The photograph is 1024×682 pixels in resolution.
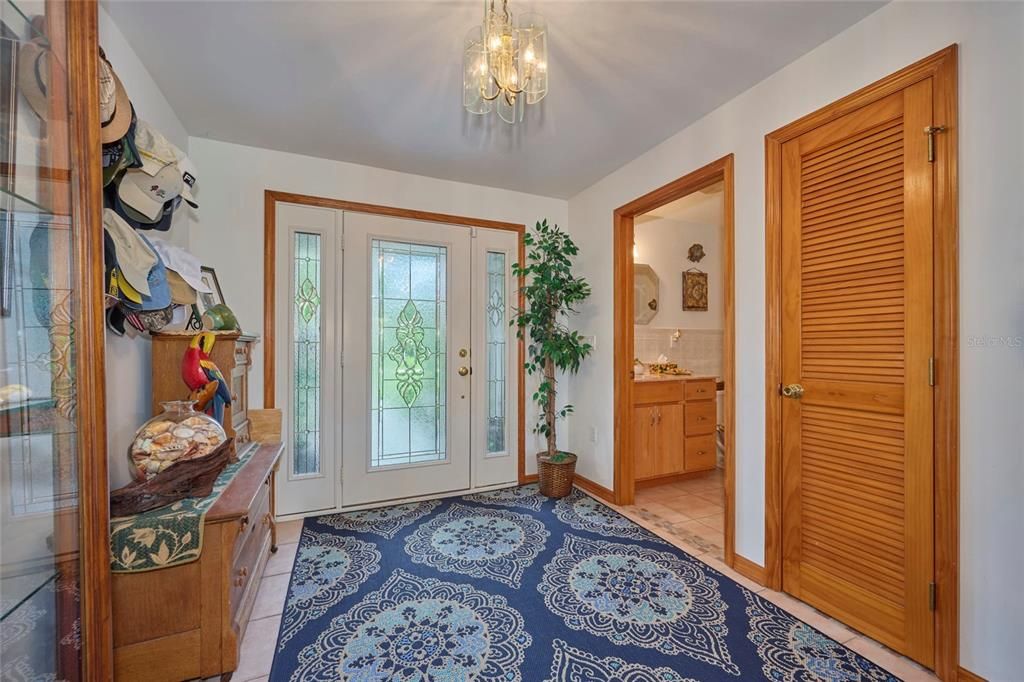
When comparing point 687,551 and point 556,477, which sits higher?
point 556,477

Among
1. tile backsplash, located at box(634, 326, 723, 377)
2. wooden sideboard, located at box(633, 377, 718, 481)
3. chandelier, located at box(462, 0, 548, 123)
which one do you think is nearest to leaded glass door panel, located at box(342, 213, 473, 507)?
wooden sideboard, located at box(633, 377, 718, 481)

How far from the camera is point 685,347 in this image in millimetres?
4430

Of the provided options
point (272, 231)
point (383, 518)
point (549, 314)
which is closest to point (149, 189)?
point (272, 231)

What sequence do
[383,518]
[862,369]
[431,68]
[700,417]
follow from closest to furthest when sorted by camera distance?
[862,369]
[431,68]
[383,518]
[700,417]

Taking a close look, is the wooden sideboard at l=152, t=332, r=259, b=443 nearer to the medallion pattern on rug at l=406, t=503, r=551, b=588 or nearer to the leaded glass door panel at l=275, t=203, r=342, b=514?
the leaded glass door panel at l=275, t=203, r=342, b=514

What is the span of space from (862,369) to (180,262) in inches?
114

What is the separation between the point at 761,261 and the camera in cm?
210

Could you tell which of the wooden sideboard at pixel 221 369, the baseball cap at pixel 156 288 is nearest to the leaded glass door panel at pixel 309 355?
the wooden sideboard at pixel 221 369

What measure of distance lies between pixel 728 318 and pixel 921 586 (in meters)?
1.29

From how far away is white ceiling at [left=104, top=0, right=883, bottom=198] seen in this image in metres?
1.65

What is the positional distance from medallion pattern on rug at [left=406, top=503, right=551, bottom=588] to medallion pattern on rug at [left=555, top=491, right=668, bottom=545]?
10.0 inches

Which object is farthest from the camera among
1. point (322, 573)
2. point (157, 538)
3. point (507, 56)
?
point (322, 573)

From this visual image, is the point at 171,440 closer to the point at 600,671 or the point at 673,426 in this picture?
the point at 600,671

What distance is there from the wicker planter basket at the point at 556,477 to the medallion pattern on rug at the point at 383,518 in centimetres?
82
